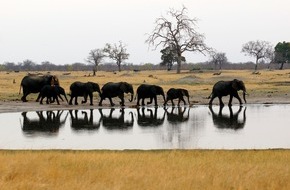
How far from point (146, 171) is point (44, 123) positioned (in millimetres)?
13892

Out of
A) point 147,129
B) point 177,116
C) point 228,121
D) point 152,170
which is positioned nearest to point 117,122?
point 147,129

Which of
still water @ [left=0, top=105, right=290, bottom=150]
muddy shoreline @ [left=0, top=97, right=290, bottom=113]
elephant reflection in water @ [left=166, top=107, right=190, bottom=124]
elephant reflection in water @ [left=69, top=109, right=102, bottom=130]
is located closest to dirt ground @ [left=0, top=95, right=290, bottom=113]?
muddy shoreline @ [left=0, top=97, right=290, bottom=113]


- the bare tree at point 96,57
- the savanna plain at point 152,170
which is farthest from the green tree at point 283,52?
the savanna plain at point 152,170

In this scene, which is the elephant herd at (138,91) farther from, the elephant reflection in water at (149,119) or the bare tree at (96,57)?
the bare tree at (96,57)

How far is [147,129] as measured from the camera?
22.4 meters

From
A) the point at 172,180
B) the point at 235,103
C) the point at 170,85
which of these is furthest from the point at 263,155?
the point at 170,85

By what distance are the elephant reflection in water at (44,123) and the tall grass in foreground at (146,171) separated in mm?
8174

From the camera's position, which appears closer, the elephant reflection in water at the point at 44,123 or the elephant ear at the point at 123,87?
the elephant reflection in water at the point at 44,123

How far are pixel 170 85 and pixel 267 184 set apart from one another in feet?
150

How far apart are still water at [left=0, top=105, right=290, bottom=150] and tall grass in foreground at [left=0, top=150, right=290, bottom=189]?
3.06 metres

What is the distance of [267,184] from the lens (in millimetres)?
10727

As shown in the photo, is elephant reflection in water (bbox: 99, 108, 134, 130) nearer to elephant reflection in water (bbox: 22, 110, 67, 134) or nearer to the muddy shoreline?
elephant reflection in water (bbox: 22, 110, 67, 134)

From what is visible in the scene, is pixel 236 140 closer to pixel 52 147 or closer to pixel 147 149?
pixel 147 149

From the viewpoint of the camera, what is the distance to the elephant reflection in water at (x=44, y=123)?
73.7 ft
